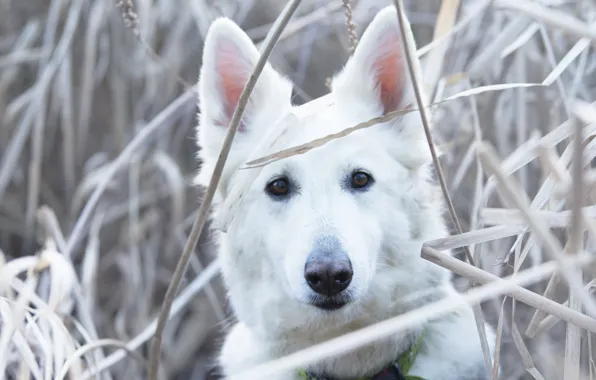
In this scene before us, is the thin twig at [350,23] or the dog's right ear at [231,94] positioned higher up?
the thin twig at [350,23]

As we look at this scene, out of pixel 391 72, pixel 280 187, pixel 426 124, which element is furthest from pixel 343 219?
pixel 391 72

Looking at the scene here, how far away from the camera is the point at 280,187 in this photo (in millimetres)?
2160

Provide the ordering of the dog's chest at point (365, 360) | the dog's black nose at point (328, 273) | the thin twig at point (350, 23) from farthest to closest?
the dog's chest at point (365, 360) < the thin twig at point (350, 23) < the dog's black nose at point (328, 273)

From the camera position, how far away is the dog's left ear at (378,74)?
2.18 m

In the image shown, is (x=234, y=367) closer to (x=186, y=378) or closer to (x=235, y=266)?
(x=235, y=266)

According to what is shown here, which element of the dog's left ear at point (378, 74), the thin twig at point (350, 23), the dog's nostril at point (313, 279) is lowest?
the dog's nostril at point (313, 279)

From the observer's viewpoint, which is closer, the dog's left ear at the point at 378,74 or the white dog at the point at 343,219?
the white dog at the point at 343,219

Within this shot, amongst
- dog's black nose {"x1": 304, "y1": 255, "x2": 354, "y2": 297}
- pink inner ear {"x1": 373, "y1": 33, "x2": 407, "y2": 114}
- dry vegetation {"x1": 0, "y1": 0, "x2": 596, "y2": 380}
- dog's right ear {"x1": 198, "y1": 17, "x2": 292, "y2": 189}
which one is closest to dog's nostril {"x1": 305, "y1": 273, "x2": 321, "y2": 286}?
dog's black nose {"x1": 304, "y1": 255, "x2": 354, "y2": 297}

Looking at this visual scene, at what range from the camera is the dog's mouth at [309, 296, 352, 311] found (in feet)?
6.31

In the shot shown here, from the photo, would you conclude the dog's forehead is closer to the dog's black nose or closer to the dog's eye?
the dog's eye

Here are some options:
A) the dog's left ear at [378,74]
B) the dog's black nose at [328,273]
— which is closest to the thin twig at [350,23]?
the dog's left ear at [378,74]

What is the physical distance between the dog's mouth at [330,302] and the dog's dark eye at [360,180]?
0.36m

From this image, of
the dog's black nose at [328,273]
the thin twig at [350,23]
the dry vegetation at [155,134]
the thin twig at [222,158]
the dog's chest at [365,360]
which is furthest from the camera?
the dry vegetation at [155,134]

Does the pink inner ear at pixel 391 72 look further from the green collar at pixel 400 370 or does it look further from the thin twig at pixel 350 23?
the green collar at pixel 400 370
